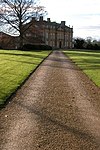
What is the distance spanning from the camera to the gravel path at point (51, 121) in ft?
23.4

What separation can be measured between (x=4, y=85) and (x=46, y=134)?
772 centimetres

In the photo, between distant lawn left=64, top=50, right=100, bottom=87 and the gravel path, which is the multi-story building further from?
the gravel path

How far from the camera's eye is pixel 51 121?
8938 mm

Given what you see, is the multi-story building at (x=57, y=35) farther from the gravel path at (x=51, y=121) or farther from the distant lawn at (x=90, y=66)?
the gravel path at (x=51, y=121)

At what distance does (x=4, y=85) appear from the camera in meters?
15.1

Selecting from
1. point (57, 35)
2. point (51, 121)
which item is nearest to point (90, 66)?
point (51, 121)

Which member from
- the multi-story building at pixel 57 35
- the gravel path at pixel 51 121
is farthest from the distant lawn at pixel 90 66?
the multi-story building at pixel 57 35

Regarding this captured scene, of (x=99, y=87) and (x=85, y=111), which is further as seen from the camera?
(x=99, y=87)

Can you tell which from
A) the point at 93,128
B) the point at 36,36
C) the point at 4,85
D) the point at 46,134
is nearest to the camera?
the point at 46,134

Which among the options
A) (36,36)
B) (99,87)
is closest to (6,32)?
(36,36)

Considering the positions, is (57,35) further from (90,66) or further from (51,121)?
(51,121)

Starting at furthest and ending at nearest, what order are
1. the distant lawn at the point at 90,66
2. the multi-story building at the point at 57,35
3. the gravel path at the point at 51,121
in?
1. the multi-story building at the point at 57,35
2. the distant lawn at the point at 90,66
3. the gravel path at the point at 51,121

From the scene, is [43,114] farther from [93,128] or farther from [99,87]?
[99,87]

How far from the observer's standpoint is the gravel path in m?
7.12
